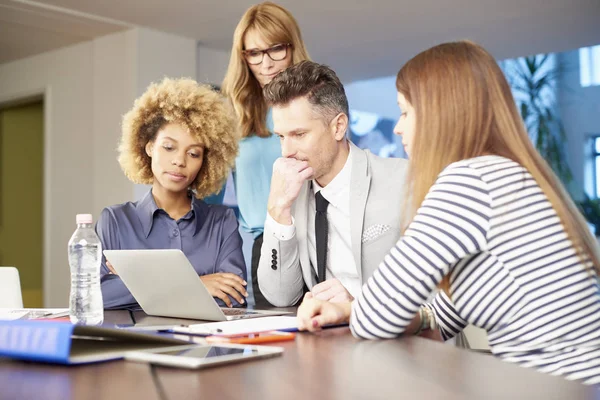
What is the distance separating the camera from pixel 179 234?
2.35m

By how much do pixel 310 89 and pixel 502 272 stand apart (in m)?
1.13

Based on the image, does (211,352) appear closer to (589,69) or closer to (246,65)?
(246,65)

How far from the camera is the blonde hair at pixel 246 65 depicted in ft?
8.65

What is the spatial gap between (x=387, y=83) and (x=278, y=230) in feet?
24.9

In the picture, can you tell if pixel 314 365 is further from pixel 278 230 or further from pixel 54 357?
pixel 278 230

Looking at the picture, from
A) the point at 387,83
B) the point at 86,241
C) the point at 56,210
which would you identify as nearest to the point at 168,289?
the point at 86,241

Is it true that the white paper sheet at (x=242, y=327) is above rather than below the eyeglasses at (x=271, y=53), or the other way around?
below

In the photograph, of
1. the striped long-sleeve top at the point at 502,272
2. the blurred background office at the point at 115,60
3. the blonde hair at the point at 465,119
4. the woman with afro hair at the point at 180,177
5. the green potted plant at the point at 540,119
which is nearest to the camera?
the striped long-sleeve top at the point at 502,272

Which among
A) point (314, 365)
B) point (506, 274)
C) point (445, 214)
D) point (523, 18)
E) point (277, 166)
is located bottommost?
point (314, 365)

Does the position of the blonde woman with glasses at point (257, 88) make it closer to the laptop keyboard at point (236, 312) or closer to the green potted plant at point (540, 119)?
the laptop keyboard at point (236, 312)

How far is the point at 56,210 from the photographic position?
636 centimetres

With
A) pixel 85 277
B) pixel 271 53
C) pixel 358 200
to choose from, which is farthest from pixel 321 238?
pixel 271 53

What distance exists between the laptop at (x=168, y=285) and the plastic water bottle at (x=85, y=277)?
0.29 ft

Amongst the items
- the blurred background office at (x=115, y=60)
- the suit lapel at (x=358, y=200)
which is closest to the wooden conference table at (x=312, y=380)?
the suit lapel at (x=358, y=200)
